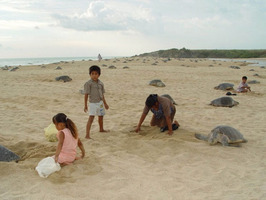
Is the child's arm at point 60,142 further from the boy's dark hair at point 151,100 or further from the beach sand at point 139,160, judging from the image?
the boy's dark hair at point 151,100

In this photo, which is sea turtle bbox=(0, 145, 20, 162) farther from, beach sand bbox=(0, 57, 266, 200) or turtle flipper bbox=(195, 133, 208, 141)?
turtle flipper bbox=(195, 133, 208, 141)

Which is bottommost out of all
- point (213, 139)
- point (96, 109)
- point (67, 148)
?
point (213, 139)

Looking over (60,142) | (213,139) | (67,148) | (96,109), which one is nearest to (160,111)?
(213,139)

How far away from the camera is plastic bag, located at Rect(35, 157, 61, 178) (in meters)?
3.40

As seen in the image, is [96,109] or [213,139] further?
[96,109]

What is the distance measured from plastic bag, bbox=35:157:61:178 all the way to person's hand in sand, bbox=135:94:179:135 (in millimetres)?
2280

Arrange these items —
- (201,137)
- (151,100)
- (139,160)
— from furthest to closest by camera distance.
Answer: (201,137) < (151,100) < (139,160)

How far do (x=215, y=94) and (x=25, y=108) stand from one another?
8.11 meters

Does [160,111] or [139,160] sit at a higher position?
[160,111]

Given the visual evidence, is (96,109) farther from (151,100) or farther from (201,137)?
(201,137)

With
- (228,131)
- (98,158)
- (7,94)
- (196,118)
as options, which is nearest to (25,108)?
(7,94)

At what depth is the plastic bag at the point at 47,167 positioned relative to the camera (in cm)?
340

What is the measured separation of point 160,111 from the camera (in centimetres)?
566

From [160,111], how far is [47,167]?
9.81ft
